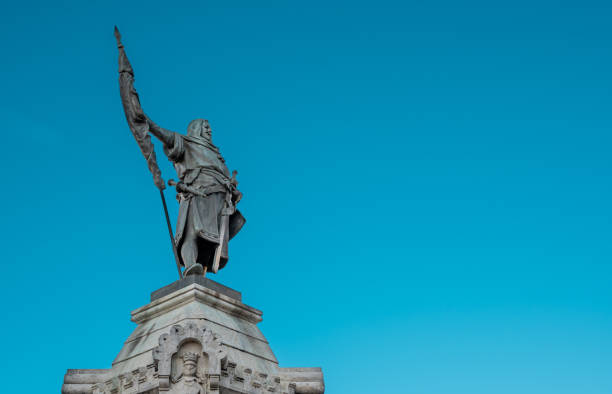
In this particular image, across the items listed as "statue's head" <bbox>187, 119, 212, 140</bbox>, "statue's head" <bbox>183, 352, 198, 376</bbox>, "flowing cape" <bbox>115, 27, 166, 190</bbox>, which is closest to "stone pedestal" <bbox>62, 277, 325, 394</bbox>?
"statue's head" <bbox>183, 352, 198, 376</bbox>

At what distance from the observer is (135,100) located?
48.6 ft

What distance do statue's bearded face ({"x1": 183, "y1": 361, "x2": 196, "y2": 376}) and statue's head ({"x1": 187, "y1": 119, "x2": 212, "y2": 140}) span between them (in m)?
5.88

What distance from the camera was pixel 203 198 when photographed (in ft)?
51.0

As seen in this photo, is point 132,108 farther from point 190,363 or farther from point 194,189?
point 190,363

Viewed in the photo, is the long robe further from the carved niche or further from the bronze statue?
the carved niche

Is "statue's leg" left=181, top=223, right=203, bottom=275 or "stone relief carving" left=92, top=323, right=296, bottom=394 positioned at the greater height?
"statue's leg" left=181, top=223, right=203, bottom=275

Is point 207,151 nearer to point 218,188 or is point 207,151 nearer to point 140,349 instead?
point 218,188

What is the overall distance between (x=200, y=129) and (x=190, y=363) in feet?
20.0

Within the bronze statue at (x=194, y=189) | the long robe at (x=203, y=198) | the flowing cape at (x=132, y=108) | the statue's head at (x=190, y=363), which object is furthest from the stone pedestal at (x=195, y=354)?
the flowing cape at (x=132, y=108)

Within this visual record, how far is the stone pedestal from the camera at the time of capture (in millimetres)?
12211

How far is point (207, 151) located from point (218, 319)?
157 inches

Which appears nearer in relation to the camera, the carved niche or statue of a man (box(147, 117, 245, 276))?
the carved niche

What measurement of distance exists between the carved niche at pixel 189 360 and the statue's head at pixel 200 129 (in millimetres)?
5244

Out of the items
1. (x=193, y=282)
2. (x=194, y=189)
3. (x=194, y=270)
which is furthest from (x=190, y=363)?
(x=194, y=189)
